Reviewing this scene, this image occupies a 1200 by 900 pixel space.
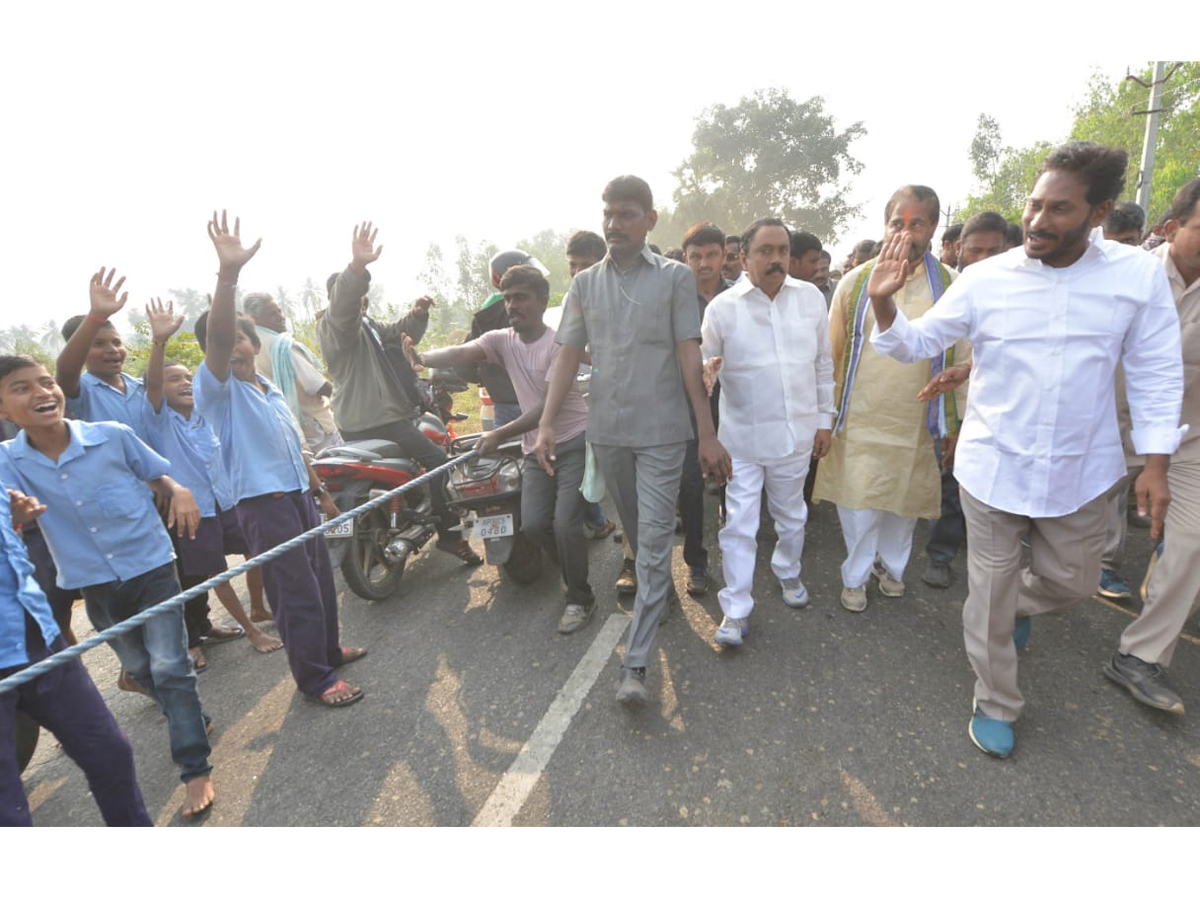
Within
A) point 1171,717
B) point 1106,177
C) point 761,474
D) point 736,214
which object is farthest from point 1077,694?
point 736,214

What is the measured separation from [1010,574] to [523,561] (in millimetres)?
2621

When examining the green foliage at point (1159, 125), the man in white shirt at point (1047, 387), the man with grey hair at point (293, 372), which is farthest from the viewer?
the green foliage at point (1159, 125)

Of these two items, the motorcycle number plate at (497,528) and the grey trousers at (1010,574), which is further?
the motorcycle number plate at (497,528)

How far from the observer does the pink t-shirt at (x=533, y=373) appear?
3.41m

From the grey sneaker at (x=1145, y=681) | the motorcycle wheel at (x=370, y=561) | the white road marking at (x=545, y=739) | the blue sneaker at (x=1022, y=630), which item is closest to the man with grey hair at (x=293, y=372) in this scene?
the motorcycle wheel at (x=370, y=561)

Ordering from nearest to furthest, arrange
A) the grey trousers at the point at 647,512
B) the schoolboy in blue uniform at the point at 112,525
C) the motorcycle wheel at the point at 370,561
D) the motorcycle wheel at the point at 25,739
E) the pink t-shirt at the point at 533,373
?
the schoolboy in blue uniform at the point at 112,525 < the motorcycle wheel at the point at 25,739 < the grey trousers at the point at 647,512 < the pink t-shirt at the point at 533,373 < the motorcycle wheel at the point at 370,561


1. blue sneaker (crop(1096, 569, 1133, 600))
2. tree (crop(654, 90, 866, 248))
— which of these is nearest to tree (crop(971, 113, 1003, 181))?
tree (crop(654, 90, 866, 248))

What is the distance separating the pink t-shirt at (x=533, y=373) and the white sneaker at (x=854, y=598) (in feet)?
5.78

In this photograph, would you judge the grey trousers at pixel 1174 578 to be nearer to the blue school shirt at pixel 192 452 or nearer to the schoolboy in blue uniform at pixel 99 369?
the blue school shirt at pixel 192 452

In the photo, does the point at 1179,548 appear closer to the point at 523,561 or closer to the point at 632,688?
the point at 632,688

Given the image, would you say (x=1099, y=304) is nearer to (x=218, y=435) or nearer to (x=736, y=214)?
(x=218, y=435)

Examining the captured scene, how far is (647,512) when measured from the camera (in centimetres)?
267

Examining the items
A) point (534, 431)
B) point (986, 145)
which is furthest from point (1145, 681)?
point (986, 145)

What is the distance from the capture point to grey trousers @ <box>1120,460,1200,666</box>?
229 cm
